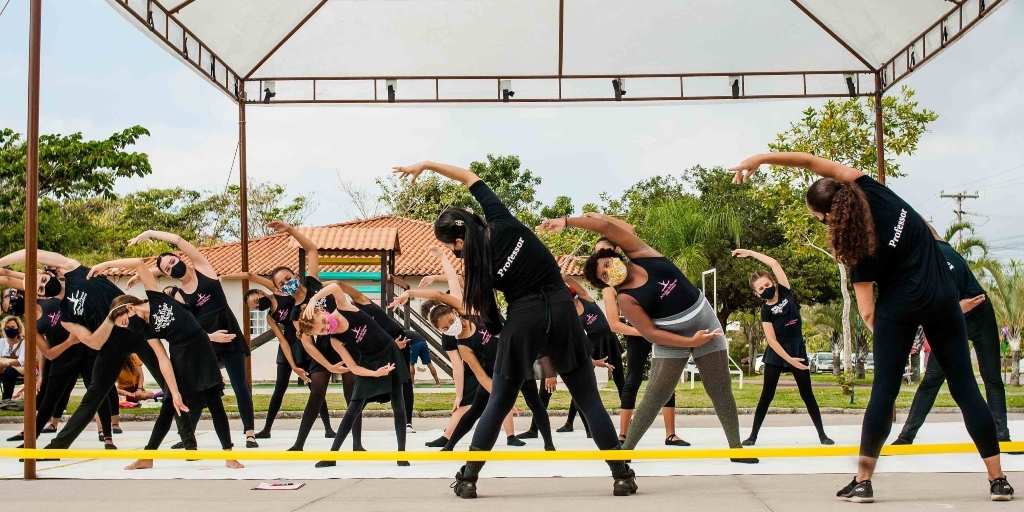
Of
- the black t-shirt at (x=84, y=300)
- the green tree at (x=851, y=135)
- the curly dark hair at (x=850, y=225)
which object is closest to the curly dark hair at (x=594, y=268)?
the curly dark hair at (x=850, y=225)

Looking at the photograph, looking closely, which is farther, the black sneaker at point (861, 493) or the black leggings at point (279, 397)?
the black leggings at point (279, 397)

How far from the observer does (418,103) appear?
12047mm

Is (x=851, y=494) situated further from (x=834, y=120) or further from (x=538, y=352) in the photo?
(x=834, y=120)

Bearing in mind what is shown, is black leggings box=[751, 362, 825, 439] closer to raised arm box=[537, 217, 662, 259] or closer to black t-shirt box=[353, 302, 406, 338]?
raised arm box=[537, 217, 662, 259]

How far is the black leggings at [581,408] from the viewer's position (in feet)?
Answer: 18.5

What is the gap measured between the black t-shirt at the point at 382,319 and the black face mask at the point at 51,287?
2422 millimetres

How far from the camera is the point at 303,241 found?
844 cm

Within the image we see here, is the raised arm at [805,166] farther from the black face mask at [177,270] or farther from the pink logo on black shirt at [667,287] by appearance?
the black face mask at [177,270]

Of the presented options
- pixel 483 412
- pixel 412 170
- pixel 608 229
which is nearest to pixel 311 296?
pixel 483 412

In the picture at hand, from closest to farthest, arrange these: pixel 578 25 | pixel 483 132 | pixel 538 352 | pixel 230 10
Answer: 1. pixel 538 352
2. pixel 230 10
3. pixel 578 25
4. pixel 483 132

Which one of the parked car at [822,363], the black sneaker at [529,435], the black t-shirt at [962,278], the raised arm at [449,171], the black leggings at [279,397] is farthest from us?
the parked car at [822,363]

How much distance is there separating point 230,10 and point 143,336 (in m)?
4.15

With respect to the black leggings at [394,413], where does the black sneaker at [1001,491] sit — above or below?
below

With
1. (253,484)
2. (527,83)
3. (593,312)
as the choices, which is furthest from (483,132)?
(253,484)
